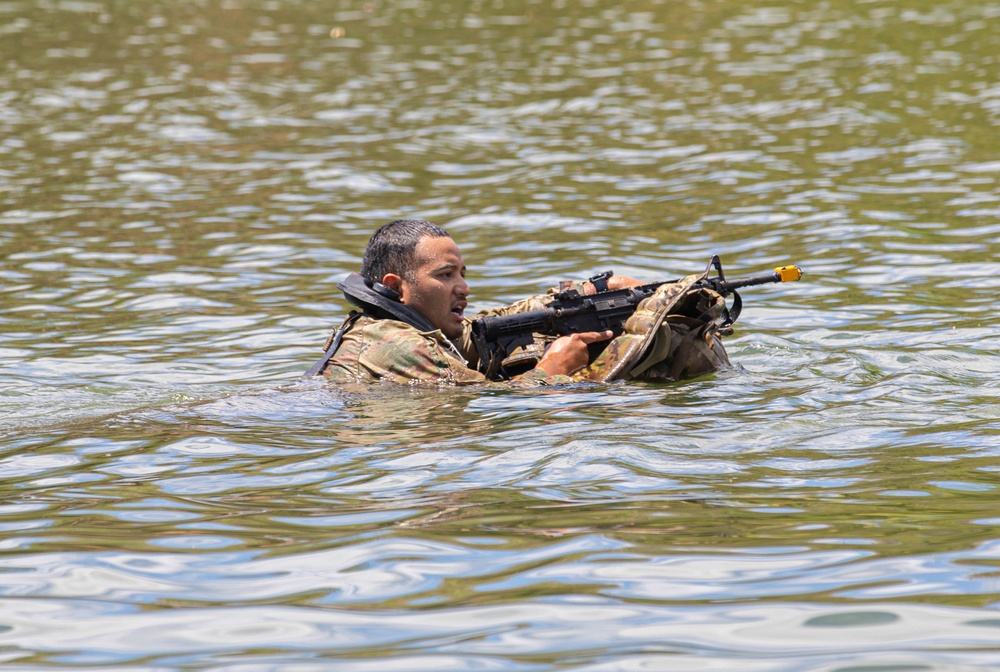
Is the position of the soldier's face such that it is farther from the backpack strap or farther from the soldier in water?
the backpack strap

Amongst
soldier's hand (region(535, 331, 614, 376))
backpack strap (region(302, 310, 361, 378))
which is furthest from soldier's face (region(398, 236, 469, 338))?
soldier's hand (region(535, 331, 614, 376))

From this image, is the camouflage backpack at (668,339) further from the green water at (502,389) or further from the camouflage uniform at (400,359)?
the camouflage uniform at (400,359)

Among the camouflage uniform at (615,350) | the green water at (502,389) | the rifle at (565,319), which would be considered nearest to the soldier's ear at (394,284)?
the camouflage uniform at (615,350)

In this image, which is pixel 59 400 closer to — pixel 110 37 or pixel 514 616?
pixel 514 616

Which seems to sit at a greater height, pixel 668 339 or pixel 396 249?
pixel 396 249

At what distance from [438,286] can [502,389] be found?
2.95 feet

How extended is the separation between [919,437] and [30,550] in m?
4.51

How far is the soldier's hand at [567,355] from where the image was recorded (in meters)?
8.85

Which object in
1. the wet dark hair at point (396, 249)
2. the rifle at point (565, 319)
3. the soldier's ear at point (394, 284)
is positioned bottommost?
Answer: the rifle at point (565, 319)

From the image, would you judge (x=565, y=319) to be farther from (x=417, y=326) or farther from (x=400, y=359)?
(x=400, y=359)

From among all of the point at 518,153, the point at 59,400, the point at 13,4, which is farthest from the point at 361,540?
the point at 13,4

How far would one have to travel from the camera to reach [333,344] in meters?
9.03

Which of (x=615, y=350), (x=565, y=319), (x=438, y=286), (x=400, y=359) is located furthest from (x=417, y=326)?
(x=615, y=350)

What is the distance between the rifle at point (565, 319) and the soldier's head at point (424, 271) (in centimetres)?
24
